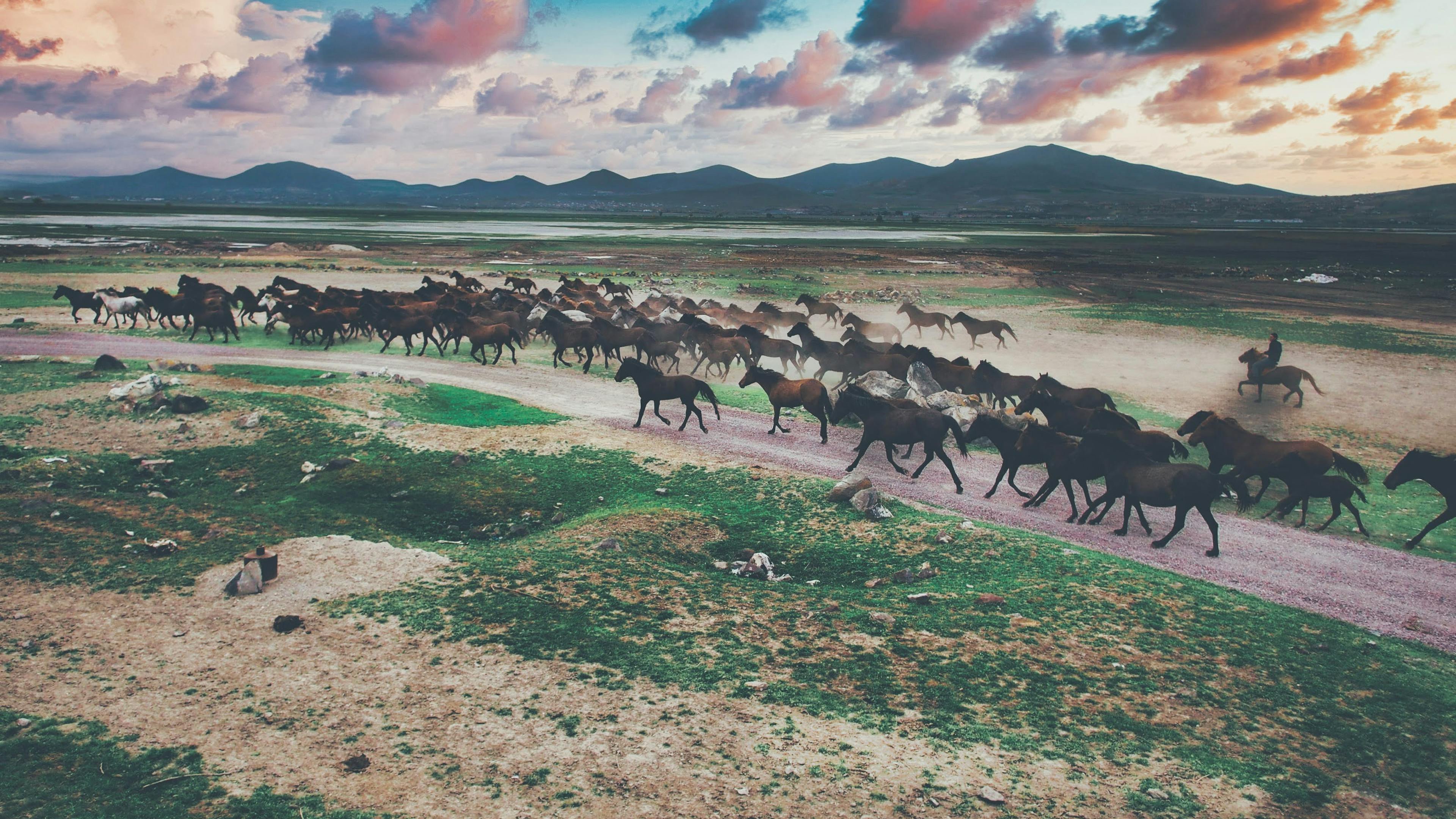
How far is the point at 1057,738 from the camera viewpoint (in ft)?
19.4

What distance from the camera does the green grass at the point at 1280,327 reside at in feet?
90.3

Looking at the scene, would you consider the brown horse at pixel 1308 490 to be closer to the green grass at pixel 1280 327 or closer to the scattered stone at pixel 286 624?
the scattered stone at pixel 286 624

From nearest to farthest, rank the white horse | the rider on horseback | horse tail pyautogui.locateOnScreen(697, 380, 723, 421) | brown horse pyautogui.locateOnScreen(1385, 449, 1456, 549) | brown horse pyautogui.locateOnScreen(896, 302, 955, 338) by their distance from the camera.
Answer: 1. brown horse pyautogui.locateOnScreen(1385, 449, 1456, 549)
2. horse tail pyautogui.locateOnScreen(697, 380, 723, 421)
3. the rider on horseback
4. the white horse
5. brown horse pyautogui.locateOnScreen(896, 302, 955, 338)

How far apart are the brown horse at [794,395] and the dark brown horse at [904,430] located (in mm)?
1399

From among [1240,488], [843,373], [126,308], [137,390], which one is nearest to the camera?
[1240,488]

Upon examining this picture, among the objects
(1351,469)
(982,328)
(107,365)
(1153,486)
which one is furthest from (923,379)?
(107,365)

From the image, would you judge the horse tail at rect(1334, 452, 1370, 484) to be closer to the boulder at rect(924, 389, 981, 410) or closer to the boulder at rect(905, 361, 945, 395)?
the boulder at rect(924, 389, 981, 410)

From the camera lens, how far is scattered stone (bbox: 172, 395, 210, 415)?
1428 centimetres

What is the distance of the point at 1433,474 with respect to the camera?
36.0 feet

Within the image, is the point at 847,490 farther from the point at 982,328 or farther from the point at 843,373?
the point at 982,328

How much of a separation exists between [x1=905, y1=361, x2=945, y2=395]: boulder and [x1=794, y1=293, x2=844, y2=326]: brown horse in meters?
14.2

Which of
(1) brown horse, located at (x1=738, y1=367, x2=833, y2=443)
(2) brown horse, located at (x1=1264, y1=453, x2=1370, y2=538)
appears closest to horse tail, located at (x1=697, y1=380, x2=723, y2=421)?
(1) brown horse, located at (x1=738, y1=367, x2=833, y2=443)

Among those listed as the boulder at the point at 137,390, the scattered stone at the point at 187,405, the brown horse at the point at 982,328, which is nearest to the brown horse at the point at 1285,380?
the brown horse at the point at 982,328

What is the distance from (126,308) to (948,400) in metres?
29.6
